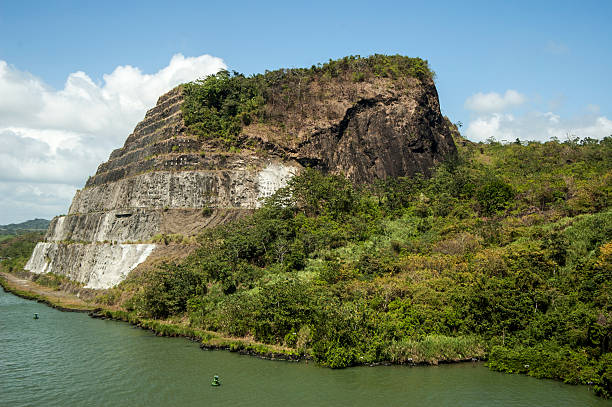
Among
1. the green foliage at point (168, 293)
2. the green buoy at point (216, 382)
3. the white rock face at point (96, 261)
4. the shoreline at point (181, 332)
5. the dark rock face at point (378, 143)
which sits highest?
the dark rock face at point (378, 143)

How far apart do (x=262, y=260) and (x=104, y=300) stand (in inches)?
729

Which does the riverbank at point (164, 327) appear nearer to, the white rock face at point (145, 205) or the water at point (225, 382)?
the water at point (225, 382)

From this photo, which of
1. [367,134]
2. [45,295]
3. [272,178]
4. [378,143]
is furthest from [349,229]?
[45,295]

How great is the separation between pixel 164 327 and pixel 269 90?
46.0 meters

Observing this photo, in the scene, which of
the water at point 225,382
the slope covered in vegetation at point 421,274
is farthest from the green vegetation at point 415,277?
the water at point 225,382

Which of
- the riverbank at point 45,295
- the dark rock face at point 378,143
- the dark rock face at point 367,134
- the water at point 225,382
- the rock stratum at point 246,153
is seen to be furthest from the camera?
the dark rock face at point 367,134

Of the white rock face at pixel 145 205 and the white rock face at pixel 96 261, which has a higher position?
the white rock face at pixel 145 205

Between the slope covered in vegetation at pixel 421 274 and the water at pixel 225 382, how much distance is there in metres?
1.81

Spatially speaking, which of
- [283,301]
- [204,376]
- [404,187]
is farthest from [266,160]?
[204,376]

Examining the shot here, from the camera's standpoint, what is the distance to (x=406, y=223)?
169 ft

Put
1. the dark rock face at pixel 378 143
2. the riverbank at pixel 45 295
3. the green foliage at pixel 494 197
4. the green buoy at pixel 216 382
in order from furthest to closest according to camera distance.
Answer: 1. the dark rock face at pixel 378 143
2. the riverbank at pixel 45 295
3. the green foliage at pixel 494 197
4. the green buoy at pixel 216 382

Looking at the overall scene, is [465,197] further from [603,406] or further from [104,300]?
[104,300]

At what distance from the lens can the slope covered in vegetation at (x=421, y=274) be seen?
95.8 ft

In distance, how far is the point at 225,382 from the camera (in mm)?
26672
